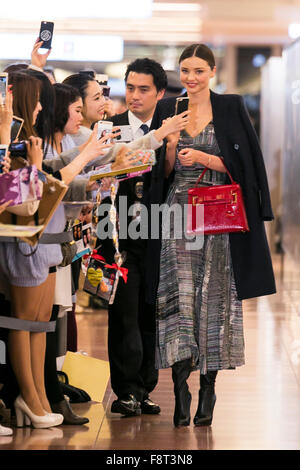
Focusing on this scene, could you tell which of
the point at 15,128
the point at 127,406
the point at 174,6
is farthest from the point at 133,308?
the point at 174,6

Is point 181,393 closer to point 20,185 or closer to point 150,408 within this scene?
point 150,408

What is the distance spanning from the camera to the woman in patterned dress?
437 cm

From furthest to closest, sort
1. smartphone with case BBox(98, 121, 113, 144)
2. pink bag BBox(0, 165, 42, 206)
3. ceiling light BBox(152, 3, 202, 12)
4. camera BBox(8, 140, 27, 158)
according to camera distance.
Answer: ceiling light BBox(152, 3, 202, 12) → smartphone with case BBox(98, 121, 113, 144) → camera BBox(8, 140, 27, 158) → pink bag BBox(0, 165, 42, 206)

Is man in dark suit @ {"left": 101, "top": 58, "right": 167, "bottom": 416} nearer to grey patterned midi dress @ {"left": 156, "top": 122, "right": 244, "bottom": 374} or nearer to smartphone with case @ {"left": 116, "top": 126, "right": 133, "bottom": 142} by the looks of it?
smartphone with case @ {"left": 116, "top": 126, "right": 133, "bottom": 142}

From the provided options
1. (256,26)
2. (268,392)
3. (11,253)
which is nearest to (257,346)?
(268,392)

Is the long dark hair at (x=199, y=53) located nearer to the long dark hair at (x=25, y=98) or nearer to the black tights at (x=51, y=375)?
the long dark hair at (x=25, y=98)

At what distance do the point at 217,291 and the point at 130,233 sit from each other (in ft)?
1.95

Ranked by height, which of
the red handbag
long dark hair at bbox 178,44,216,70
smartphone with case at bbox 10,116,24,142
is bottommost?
the red handbag

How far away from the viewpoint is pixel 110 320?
484cm

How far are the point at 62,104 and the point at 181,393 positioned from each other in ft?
4.73

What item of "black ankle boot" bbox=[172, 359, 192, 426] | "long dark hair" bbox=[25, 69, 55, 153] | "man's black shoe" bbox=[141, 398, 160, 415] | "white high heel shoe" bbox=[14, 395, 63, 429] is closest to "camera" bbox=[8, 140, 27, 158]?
"long dark hair" bbox=[25, 69, 55, 153]

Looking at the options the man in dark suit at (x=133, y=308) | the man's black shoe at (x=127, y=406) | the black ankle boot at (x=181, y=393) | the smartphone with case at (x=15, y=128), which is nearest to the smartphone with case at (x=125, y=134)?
the man in dark suit at (x=133, y=308)

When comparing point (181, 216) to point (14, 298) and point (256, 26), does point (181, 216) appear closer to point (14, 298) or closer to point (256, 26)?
point (14, 298)

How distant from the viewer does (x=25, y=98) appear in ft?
13.4
